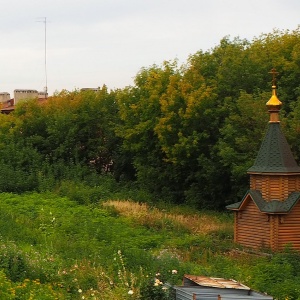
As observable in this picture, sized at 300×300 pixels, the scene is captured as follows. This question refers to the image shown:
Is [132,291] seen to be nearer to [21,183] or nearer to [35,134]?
[21,183]

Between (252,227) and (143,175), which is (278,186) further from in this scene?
(143,175)

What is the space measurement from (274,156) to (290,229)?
2.21m

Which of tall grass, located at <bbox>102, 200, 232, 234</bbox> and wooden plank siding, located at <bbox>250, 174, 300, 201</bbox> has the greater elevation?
wooden plank siding, located at <bbox>250, 174, 300, 201</bbox>

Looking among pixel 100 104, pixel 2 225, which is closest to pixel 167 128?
pixel 100 104

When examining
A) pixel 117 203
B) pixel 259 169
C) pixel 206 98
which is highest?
pixel 206 98

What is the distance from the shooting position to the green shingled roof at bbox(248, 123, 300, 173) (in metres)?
21.0

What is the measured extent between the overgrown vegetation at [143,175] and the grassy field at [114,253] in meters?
0.05

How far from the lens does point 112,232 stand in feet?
67.6

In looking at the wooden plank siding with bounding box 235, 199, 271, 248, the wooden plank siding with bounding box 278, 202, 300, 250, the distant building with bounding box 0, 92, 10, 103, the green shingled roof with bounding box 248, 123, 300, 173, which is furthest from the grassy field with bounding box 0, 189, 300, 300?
the distant building with bounding box 0, 92, 10, 103

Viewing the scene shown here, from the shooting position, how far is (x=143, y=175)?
35.2 metres

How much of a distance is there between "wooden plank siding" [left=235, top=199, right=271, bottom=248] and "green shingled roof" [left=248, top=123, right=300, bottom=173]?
1.16 metres

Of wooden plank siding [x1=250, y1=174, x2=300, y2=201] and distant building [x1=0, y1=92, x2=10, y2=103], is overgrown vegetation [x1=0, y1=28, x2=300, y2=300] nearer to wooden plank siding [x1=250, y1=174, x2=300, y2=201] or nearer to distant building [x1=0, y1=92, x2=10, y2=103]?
wooden plank siding [x1=250, y1=174, x2=300, y2=201]

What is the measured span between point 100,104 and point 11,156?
6396 millimetres

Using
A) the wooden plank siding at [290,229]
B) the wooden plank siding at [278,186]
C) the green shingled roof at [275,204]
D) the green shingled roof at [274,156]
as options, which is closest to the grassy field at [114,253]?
the wooden plank siding at [290,229]
